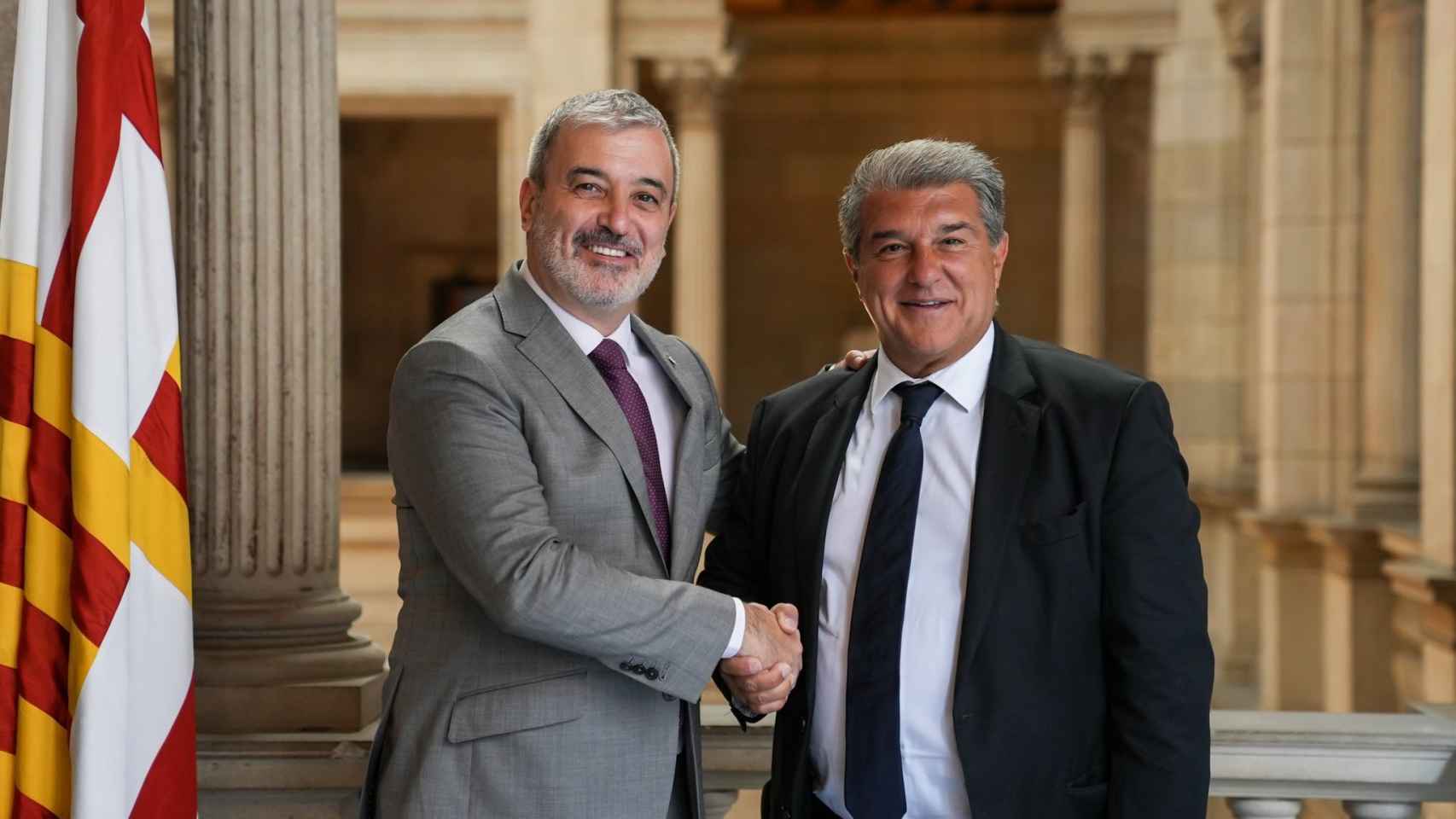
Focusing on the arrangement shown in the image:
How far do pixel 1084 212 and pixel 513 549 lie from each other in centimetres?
Answer: 1300

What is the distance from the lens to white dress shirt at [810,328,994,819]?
270cm

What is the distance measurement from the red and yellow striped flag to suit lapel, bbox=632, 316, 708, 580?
983 mm

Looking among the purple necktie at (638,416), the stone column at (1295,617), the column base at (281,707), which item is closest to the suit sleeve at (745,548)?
the purple necktie at (638,416)

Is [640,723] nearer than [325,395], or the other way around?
[640,723]

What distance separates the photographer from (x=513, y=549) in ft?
8.09

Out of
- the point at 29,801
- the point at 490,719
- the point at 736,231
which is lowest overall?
the point at 29,801

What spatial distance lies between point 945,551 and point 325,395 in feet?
6.38

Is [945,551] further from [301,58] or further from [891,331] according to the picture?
[301,58]

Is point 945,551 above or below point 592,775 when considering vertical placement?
above

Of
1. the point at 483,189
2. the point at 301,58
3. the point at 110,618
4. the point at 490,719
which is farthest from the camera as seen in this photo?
the point at 483,189

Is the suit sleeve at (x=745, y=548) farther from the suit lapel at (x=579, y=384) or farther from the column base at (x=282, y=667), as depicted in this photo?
the column base at (x=282, y=667)

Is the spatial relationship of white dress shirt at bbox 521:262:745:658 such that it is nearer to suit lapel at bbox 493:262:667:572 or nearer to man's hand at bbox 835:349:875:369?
suit lapel at bbox 493:262:667:572

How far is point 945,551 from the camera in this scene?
107 inches

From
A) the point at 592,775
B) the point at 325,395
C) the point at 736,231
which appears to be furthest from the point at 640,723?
the point at 736,231
